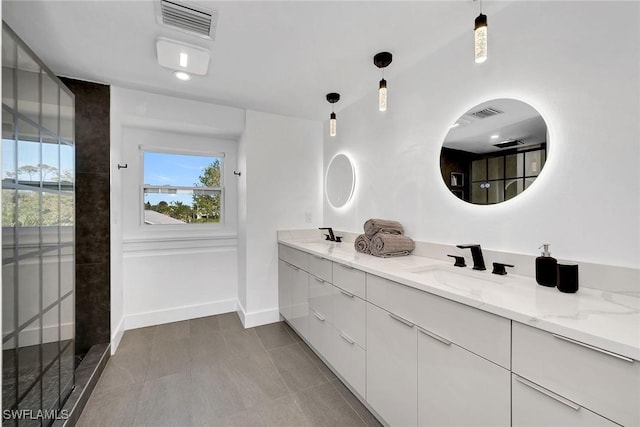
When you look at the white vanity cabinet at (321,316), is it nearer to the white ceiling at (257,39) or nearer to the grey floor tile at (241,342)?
the grey floor tile at (241,342)

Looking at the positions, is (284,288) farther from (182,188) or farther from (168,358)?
(182,188)

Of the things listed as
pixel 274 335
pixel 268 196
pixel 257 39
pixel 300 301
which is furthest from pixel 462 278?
pixel 268 196

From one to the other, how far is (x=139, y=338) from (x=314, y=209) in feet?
7.14

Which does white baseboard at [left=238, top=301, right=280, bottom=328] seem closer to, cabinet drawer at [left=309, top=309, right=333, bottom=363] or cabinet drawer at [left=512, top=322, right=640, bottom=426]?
cabinet drawer at [left=309, top=309, right=333, bottom=363]

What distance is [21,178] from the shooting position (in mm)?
1214

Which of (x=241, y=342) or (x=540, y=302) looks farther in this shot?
(x=241, y=342)

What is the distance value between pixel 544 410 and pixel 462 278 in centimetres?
61

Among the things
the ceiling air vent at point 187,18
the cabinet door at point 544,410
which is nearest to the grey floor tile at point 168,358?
the cabinet door at point 544,410

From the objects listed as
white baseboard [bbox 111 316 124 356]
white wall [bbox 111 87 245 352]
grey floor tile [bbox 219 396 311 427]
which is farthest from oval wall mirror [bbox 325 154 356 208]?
white baseboard [bbox 111 316 124 356]

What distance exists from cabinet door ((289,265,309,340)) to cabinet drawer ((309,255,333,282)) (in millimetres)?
144

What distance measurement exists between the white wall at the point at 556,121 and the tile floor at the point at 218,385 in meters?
1.30

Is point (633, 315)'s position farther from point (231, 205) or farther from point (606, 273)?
point (231, 205)

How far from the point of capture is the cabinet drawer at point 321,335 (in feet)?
6.53

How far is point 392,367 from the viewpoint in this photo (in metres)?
1.40
